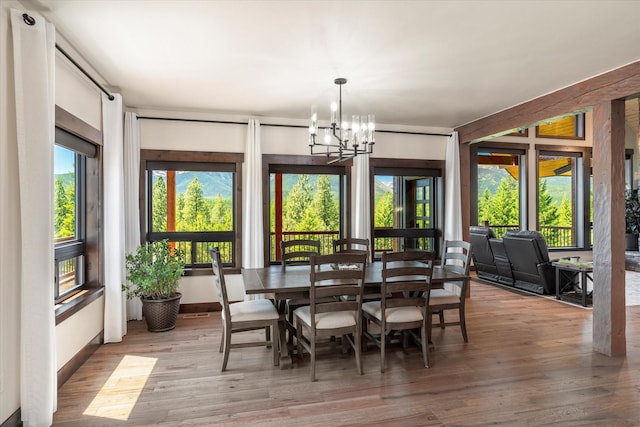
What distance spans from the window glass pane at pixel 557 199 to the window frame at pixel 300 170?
508cm

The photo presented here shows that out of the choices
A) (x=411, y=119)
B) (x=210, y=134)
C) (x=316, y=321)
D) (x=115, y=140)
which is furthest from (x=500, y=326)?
(x=115, y=140)

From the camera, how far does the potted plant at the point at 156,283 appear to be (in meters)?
4.50

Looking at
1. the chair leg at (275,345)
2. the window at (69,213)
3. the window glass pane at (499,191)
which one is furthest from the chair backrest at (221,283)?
the window glass pane at (499,191)

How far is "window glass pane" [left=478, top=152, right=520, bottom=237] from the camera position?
8.49 metres

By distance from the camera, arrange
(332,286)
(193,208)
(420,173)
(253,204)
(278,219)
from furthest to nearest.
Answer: (420,173) < (278,219) < (193,208) < (253,204) < (332,286)

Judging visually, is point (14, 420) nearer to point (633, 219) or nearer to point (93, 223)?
point (93, 223)

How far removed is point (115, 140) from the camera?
14.1 feet

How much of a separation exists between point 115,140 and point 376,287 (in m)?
3.17

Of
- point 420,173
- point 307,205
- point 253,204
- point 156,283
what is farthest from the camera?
point 420,173

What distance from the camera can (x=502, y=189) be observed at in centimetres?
859

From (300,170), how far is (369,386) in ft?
11.5

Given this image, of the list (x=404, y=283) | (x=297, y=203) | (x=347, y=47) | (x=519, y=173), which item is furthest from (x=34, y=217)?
(x=519, y=173)

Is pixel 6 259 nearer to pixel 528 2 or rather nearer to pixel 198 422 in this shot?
pixel 198 422

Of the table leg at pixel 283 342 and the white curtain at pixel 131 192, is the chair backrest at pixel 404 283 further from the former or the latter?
the white curtain at pixel 131 192
